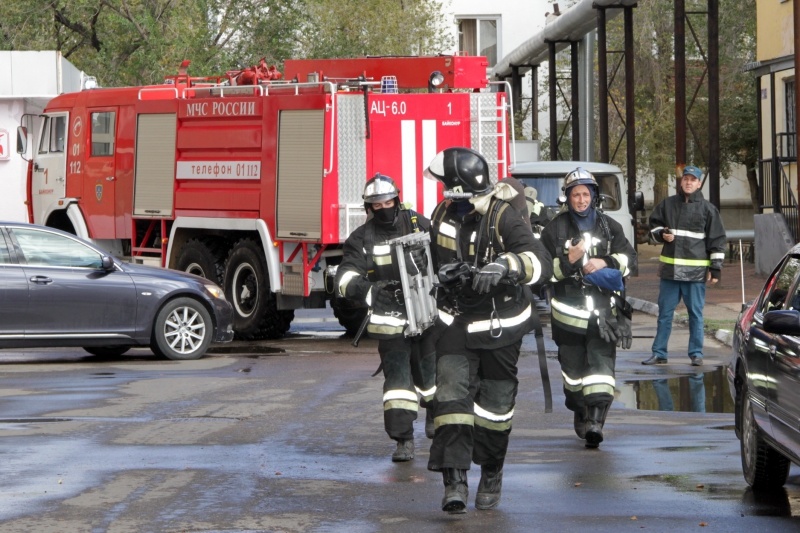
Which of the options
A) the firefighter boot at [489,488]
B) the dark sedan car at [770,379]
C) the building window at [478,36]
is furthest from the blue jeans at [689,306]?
the building window at [478,36]

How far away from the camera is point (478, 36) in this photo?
53.1 metres

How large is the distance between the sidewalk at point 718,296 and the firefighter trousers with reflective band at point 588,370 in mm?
6963

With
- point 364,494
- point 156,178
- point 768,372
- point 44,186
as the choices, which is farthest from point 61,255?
point 768,372

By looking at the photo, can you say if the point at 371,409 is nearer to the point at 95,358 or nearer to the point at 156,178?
the point at 95,358

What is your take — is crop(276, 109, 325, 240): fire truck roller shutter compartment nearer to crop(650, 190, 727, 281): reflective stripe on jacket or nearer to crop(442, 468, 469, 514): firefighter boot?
crop(650, 190, 727, 281): reflective stripe on jacket

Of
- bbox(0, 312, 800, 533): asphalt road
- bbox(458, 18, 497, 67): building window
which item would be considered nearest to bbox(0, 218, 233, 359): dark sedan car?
bbox(0, 312, 800, 533): asphalt road

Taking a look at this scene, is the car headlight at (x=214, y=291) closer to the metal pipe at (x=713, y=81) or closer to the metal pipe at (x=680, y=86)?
the metal pipe at (x=680, y=86)

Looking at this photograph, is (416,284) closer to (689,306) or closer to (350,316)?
(689,306)

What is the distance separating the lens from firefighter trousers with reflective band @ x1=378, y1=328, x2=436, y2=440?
28.8 feet

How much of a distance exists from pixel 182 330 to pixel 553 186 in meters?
10.3

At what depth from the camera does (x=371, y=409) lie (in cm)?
1127

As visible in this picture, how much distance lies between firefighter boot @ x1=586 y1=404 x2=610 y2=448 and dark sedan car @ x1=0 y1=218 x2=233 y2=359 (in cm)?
671

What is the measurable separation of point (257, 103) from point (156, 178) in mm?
2370

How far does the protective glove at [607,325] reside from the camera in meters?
9.27
